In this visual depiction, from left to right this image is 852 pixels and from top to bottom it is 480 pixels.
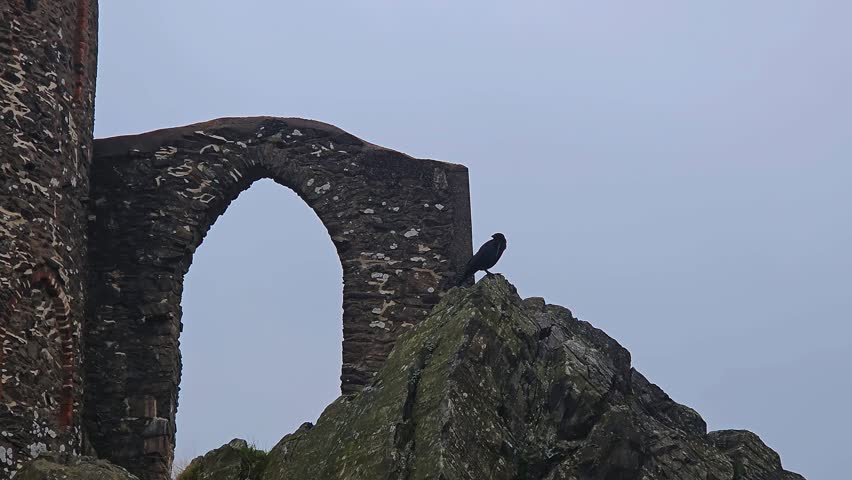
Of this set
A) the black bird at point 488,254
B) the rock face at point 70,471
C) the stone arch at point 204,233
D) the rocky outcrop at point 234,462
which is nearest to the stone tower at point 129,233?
the stone arch at point 204,233

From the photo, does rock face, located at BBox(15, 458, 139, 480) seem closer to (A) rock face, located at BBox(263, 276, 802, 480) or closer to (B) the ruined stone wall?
(A) rock face, located at BBox(263, 276, 802, 480)

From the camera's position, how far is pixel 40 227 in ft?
39.9

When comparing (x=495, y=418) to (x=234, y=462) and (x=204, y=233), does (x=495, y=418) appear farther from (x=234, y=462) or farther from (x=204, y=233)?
(x=204, y=233)

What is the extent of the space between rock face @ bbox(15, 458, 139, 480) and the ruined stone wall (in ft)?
7.47

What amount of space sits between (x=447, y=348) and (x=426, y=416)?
792 millimetres

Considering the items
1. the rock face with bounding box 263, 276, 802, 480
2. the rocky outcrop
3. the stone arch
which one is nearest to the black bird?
the rock face with bounding box 263, 276, 802, 480

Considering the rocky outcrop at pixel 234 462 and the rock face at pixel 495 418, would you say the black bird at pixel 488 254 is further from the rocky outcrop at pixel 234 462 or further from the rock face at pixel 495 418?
the rocky outcrop at pixel 234 462

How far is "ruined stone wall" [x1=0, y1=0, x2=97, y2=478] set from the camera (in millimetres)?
11531

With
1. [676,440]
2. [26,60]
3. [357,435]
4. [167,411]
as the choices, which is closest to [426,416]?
[357,435]

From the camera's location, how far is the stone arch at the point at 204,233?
527 inches

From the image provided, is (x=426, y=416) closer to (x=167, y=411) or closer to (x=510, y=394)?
(x=510, y=394)

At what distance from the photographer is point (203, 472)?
35.3ft

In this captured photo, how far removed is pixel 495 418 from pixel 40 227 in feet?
18.0

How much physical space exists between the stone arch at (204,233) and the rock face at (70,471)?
13.3ft
